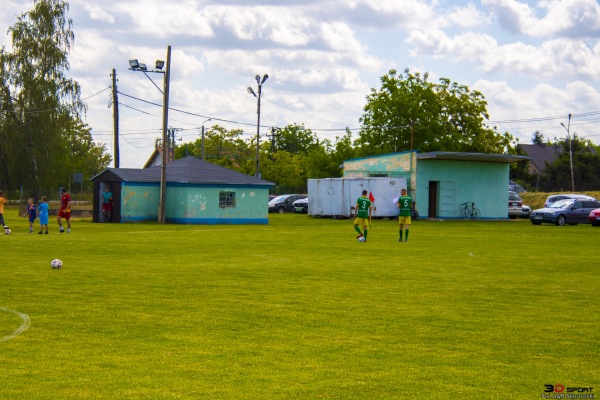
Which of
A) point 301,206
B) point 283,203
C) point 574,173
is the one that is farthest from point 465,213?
point 574,173

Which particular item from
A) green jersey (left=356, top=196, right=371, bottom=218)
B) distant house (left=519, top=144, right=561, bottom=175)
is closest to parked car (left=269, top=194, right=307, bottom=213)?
green jersey (left=356, top=196, right=371, bottom=218)

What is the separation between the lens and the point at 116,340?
1024cm

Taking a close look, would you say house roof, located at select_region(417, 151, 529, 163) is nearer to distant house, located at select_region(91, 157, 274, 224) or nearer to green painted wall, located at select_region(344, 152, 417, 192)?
green painted wall, located at select_region(344, 152, 417, 192)

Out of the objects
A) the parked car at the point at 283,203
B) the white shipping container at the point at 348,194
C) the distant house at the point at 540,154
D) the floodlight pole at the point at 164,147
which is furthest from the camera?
the distant house at the point at 540,154

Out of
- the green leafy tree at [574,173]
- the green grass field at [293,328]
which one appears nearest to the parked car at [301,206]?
the green leafy tree at [574,173]

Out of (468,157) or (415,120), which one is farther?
(415,120)

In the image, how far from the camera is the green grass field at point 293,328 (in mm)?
8164

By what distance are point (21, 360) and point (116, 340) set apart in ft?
4.78

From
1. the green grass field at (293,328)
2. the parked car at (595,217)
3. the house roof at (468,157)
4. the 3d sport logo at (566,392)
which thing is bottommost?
the 3d sport logo at (566,392)

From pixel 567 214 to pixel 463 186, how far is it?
9071 mm

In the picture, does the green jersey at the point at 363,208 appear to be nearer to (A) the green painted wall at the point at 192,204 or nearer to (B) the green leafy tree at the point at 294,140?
(A) the green painted wall at the point at 192,204

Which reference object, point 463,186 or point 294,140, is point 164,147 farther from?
point 294,140

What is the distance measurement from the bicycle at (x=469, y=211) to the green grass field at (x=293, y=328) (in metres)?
36.2

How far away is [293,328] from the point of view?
11250mm
